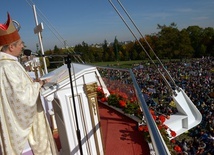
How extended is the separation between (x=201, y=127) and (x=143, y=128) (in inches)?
485

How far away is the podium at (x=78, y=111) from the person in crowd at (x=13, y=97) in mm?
474

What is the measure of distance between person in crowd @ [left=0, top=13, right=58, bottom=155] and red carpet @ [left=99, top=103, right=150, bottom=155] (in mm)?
1701

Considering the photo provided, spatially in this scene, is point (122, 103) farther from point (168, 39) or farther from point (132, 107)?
point (168, 39)

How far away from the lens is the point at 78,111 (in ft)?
9.95

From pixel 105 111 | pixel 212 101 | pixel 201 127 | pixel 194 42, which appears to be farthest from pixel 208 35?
pixel 105 111

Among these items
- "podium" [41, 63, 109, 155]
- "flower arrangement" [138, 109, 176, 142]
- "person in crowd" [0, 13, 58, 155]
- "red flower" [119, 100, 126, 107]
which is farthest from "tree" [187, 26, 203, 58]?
"person in crowd" [0, 13, 58, 155]

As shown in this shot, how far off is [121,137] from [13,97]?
7.92 ft

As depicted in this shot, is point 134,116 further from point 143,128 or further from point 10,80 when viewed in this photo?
point 10,80

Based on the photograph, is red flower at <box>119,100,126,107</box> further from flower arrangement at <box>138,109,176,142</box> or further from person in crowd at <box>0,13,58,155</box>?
person in crowd at <box>0,13,58,155</box>

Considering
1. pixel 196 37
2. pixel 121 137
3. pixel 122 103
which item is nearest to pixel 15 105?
pixel 121 137

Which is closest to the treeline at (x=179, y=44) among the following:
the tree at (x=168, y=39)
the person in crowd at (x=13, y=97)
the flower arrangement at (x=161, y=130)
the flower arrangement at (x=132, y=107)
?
the tree at (x=168, y=39)

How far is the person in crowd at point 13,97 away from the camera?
7.25 ft

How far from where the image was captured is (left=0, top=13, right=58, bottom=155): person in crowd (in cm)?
221

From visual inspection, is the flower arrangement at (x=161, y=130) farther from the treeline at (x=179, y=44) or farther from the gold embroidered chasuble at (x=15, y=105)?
the treeline at (x=179, y=44)
